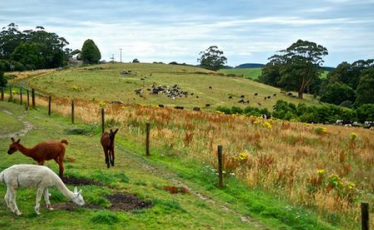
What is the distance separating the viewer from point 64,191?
9398 millimetres

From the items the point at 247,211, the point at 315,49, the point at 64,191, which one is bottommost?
the point at 247,211

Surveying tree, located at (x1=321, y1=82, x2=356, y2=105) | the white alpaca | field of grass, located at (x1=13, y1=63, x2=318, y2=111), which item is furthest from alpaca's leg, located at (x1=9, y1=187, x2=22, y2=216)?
tree, located at (x1=321, y1=82, x2=356, y2=105)

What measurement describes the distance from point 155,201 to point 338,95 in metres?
83.8

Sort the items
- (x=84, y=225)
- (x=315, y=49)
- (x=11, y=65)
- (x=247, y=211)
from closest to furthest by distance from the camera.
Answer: (x=84, y=225) → (x=247, y=211) → (x=315, y=49) → (x=11, y=65)

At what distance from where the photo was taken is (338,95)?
8775 centimetres

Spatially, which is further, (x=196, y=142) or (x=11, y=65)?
(x=11, y=65)

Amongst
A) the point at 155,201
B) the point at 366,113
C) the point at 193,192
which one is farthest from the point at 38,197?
the point at 366,113

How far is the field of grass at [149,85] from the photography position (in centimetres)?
6525

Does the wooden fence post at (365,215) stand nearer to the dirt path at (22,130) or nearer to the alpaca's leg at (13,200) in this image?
the alpaca's leg at (13,200)

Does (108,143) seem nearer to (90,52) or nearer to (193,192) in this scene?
(193,192)

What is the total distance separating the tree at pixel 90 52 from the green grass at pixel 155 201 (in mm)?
101726

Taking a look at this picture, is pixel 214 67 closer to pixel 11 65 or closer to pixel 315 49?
pixel 315 49

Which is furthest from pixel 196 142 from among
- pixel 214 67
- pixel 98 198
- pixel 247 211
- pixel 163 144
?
pixel 214 67

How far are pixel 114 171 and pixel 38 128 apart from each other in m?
11.2
